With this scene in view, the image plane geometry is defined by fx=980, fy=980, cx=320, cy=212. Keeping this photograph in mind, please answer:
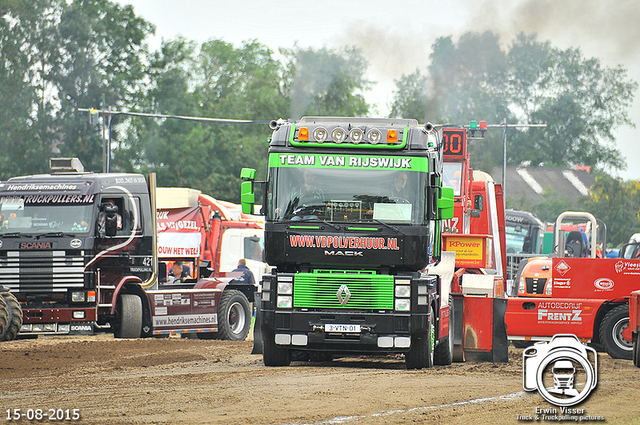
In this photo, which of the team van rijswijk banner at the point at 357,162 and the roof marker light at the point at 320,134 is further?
the roof marker light at the point at 320,134

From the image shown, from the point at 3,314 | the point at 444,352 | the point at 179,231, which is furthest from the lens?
the point at 179,231

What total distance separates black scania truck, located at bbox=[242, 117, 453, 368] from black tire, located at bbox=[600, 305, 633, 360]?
4337 millimetres

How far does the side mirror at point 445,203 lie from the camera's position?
12820 mm

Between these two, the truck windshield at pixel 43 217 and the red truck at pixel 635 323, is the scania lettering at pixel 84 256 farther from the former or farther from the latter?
the red truck at pixel 635 323

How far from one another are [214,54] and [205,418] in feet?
262

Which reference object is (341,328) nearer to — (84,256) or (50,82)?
(84,256)

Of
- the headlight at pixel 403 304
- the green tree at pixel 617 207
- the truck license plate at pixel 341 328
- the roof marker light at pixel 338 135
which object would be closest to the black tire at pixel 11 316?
the truck license plate at pixel 341 328

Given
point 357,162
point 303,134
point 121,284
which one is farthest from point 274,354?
point 121,284

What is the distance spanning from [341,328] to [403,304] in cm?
86

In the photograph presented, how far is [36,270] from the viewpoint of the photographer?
17.7 metres

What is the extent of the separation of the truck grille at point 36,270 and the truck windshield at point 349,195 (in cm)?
652

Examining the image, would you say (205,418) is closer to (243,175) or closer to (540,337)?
(243,175)

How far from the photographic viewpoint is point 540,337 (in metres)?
16.0

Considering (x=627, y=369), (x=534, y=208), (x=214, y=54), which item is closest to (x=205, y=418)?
(x=627, y=369)
